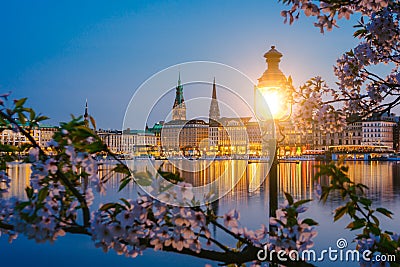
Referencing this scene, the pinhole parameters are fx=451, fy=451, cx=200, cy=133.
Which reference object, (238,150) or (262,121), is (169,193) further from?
(238,150)

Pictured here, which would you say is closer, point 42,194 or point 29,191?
point 42,194

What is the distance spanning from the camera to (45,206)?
205 centimetres

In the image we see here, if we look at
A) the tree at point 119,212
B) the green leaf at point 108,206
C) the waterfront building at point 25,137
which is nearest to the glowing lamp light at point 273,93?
the tree at point 119,212

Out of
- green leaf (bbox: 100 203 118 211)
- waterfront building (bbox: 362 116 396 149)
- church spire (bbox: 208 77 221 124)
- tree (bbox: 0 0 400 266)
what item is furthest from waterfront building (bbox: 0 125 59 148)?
waterfront building (bbox: 362 116 396 149)

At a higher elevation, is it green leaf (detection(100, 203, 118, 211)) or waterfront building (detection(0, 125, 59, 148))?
waterfront building (detection(0, 125, 59, 148))

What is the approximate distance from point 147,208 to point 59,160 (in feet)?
1.55

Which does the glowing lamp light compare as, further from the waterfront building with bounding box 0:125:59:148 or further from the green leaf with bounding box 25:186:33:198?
the green leaf with bounding box 25:186:33:198

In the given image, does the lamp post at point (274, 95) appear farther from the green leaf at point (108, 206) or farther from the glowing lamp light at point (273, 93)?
the green leaf at point (108, 206)

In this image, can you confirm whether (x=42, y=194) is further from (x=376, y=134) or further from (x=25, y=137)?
(x=376, y=134)

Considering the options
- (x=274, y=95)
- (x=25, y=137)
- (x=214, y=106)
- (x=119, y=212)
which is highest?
(x=214, y=106)

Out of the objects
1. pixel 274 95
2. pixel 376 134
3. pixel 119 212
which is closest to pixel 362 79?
pixel 274 95

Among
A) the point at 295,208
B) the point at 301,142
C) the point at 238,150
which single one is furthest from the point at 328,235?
the point at 238,150

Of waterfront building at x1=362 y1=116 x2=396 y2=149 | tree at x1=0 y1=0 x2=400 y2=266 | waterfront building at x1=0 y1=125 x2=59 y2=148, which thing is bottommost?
tree at x1=0 y1=0 x2=400 y2=266

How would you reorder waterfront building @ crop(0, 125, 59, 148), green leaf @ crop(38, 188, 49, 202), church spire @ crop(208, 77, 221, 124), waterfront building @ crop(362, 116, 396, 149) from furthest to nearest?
waterfront building @ crop(362, 116, 396, 149) < church spire @ crop(208, 77, 221, 124) < waterfront building @ crop(0, 125, 59, 148) < green leaf @ crop(38, 188, 49, 202)
